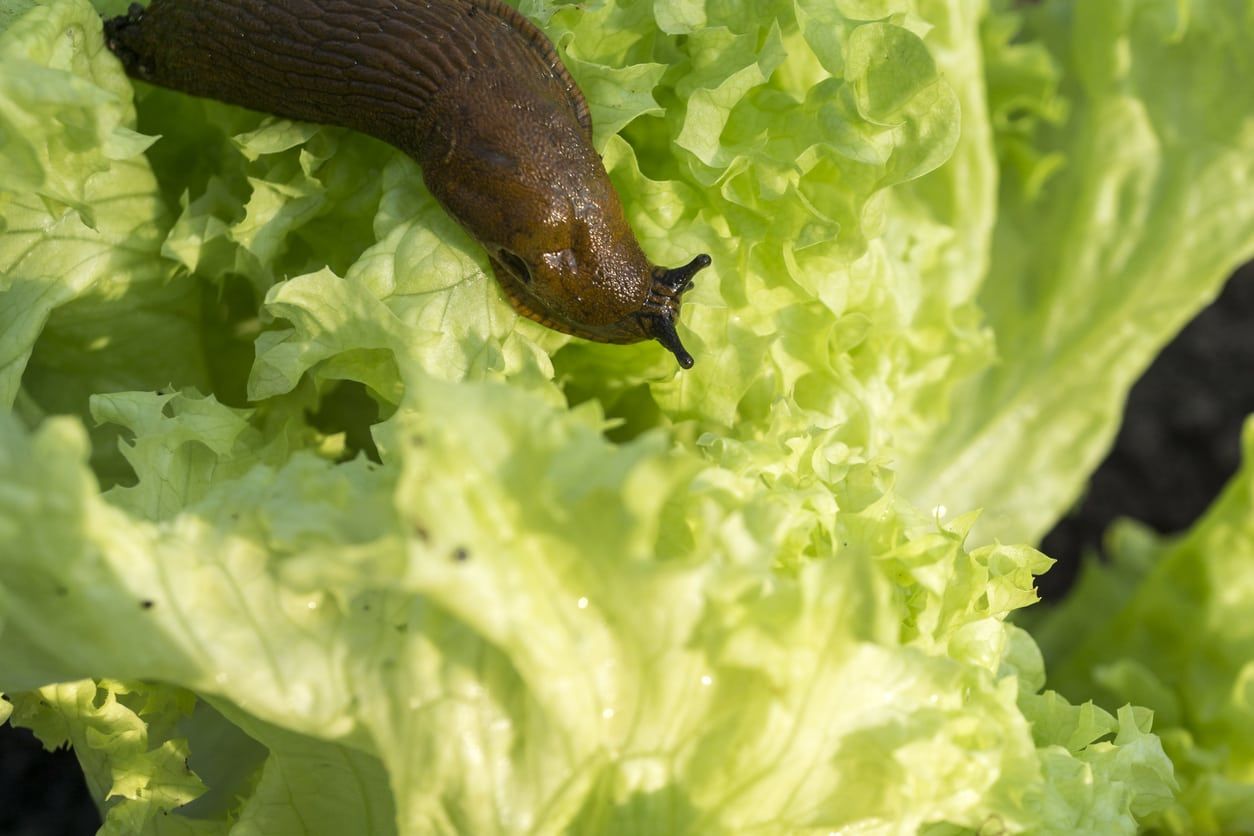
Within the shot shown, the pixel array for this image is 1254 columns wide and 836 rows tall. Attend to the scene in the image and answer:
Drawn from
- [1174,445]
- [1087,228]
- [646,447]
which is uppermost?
[646,447]

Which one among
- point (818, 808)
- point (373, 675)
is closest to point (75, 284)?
point (373, 675)

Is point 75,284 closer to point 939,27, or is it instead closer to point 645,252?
point 645,252

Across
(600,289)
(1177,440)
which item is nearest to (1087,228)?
(600,289)

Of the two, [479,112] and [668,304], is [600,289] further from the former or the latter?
[479,112]

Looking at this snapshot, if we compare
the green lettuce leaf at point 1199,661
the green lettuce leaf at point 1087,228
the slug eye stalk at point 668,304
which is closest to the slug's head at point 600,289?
the slug eye stalk at point 668,304

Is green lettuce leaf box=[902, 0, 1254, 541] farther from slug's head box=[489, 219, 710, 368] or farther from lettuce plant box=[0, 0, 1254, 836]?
slug's head box=[489, 219, 710, 368]

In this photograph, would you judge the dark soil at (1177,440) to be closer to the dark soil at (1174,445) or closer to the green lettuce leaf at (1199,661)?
the dark soil at (1174,445)

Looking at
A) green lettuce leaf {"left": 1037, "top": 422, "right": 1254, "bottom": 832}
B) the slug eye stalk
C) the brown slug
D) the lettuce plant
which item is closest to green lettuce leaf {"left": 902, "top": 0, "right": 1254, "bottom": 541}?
the lettuce plant
